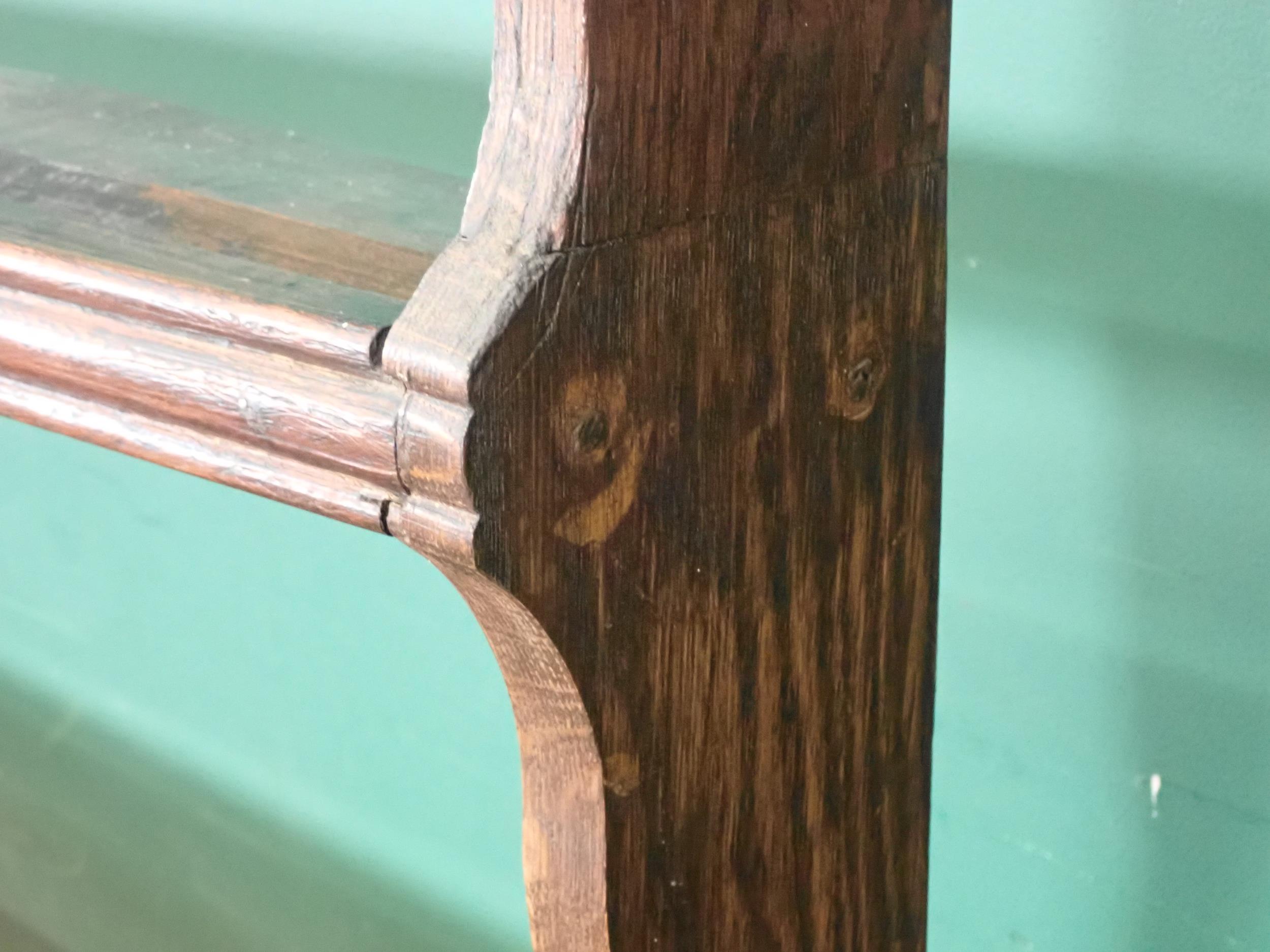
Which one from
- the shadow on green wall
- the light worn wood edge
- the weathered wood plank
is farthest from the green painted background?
the light worn wood edge

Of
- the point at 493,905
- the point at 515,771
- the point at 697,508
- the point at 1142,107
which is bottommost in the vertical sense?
the point at 493,905

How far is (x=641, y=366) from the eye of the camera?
383mm

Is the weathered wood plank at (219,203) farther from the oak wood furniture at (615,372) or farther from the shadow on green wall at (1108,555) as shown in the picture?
the shadow on green wall at (1108,555)

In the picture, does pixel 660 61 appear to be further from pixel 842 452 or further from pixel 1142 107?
pixel 1142 107

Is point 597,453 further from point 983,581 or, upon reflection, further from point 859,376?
point 983,581

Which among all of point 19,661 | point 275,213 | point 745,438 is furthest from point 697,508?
point 19,661

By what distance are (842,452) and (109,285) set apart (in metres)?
0.23

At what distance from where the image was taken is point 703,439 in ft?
1.36

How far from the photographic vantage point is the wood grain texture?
0.35 m

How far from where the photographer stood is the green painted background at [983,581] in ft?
2.21

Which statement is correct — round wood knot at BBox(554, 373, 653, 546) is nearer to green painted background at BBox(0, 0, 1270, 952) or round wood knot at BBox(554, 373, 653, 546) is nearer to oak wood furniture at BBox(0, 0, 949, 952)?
oak wood furniture at BBox(0, 0, 949, 952)

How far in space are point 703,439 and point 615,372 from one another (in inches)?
1.9

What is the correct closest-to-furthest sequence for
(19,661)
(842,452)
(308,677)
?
(842,452), (308,677), (19,661)

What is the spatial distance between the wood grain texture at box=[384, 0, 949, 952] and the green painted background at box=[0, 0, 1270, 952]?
0.22 meters
